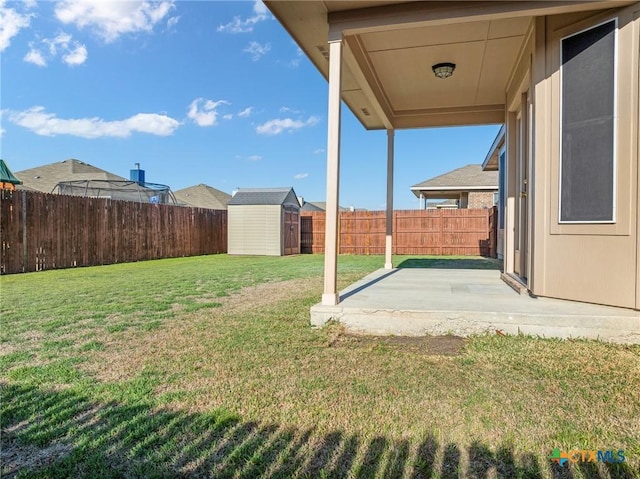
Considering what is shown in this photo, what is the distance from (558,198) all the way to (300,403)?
120 inches

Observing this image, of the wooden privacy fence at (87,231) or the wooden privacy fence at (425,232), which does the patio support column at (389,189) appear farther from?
the wooden privacy fence at (87,231)

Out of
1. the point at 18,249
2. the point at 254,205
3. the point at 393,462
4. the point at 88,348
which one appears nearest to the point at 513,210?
the point at 393,462

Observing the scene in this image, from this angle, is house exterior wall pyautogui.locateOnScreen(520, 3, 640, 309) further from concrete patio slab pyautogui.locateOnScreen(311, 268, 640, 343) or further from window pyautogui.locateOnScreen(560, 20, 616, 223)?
concrete patio slab pyautogui.locateOnScreen(311, 268, 640, 343)

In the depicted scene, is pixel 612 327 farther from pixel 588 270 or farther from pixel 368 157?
pixel 368 157

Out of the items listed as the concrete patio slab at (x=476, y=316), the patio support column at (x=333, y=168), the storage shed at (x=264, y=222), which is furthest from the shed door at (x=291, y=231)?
the patio support column at (x=333, y=168)

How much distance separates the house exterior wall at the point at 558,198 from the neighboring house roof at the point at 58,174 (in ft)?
65.6

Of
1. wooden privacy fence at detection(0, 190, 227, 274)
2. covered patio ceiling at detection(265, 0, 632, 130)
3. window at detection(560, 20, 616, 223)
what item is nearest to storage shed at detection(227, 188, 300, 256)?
wooden privacy fence at detection(0, 190, 227, 274)

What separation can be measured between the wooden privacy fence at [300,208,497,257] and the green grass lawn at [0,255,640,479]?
466 inches

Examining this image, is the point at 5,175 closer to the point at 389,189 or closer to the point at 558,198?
the point at 389,189

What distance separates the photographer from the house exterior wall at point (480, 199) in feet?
58.8

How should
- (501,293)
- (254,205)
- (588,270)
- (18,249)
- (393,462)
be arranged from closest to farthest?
(393,462) → (588,270) → (501,293) → (18,249) → (254,205)

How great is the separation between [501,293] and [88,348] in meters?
4.08

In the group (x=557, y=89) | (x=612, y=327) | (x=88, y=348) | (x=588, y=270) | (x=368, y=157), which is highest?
(x=368, y=157)

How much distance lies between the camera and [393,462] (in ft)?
5.07
